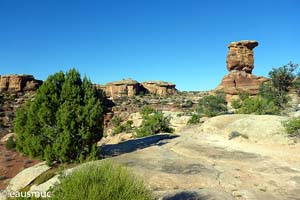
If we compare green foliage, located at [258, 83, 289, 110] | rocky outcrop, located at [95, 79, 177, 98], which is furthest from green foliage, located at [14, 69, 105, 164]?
rocky outcrop, located at [95, 79, 177, 98]

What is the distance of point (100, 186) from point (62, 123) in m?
9.96

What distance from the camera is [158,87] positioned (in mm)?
107625

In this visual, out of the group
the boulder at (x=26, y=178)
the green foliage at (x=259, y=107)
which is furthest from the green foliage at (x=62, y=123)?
the green foliage at (x=259, y=107)

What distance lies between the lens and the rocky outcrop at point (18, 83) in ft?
268

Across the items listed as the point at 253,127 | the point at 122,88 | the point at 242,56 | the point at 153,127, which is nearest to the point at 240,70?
the point at 242,56

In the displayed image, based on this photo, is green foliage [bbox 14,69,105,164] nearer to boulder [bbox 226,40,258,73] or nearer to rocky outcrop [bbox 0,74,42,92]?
boulder [bbox 226,40,258,73]

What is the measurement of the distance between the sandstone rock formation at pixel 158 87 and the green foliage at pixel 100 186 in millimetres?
99314

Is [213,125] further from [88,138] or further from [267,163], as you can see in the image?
[88,138]

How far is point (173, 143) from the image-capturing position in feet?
64.0

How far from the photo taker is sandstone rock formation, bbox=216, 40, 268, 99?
54.8 m

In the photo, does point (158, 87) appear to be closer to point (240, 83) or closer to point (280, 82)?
point (240, 83)

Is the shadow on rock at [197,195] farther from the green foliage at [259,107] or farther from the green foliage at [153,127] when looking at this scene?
the green foliage at [259,107]

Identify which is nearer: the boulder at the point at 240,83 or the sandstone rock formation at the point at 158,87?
the boulder at the point at 240,83

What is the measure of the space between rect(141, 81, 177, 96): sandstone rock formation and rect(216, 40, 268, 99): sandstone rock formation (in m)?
48.5
